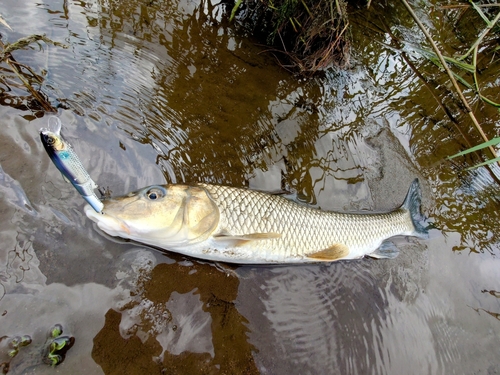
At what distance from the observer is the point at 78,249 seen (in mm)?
2066

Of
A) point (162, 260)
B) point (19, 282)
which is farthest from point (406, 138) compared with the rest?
point (19, 282)

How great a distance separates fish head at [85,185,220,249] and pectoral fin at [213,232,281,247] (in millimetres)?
89

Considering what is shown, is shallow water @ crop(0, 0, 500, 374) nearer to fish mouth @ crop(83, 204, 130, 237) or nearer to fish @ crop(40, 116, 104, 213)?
fish mouth @ crop(83, 204, 130, 237)

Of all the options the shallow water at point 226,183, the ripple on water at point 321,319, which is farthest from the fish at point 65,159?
the ripple on water at point 321,319

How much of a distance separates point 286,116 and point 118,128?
1.62 metres

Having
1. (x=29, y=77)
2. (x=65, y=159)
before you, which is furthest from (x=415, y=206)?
(x=29, y=77)

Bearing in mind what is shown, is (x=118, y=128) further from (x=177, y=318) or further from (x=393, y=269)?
(x=393, y=269)

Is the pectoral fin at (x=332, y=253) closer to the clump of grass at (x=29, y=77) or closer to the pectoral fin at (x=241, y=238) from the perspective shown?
the pectoral fin at (x=241, y=238)

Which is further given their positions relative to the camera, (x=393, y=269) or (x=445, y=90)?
A: (x=445, y=90)

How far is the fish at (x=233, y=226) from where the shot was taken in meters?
2.03

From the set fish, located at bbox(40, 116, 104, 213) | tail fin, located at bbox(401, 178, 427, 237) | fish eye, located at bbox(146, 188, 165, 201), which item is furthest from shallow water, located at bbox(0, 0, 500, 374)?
fish, located at bbox(40, 116, 104, 213)

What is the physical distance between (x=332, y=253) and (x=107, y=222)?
174 cm

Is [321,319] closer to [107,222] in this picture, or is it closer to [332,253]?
[332,253]

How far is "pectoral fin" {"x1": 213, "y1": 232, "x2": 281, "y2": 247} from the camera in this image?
220cm
